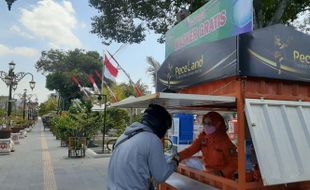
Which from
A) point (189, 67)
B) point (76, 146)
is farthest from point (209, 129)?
point (76, 146)

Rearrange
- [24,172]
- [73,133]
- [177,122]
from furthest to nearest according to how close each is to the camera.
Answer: [73,133] → [24,172] → [177,122]

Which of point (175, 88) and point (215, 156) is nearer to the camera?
point (215, 156)

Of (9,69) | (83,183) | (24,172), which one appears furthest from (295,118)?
(9,69)

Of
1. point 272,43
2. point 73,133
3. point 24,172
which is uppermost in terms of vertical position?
point 272,43

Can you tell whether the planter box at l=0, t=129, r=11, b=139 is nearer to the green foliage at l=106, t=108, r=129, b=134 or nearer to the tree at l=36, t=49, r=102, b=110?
the green foliage at l=106, t=108, r=129, b=134

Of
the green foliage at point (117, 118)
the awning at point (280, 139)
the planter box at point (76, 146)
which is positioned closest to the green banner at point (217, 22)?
the awning at point (280, 139)

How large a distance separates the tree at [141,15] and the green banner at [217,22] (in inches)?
167

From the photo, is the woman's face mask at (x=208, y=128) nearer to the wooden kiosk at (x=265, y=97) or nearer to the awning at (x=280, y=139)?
the wooden kiosk at (x=265, y=97)

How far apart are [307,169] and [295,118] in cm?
53

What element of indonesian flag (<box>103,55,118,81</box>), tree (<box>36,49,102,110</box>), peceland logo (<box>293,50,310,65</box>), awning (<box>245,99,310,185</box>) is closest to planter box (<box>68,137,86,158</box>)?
indonesian flag (<box>103,55,118,81</box>)

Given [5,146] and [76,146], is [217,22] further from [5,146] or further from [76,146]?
[5,146]

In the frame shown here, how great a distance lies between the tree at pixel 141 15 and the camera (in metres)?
9.84

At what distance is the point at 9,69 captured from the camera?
73.9ft

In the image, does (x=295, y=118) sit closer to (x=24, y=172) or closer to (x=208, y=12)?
(x=208, y=12)
